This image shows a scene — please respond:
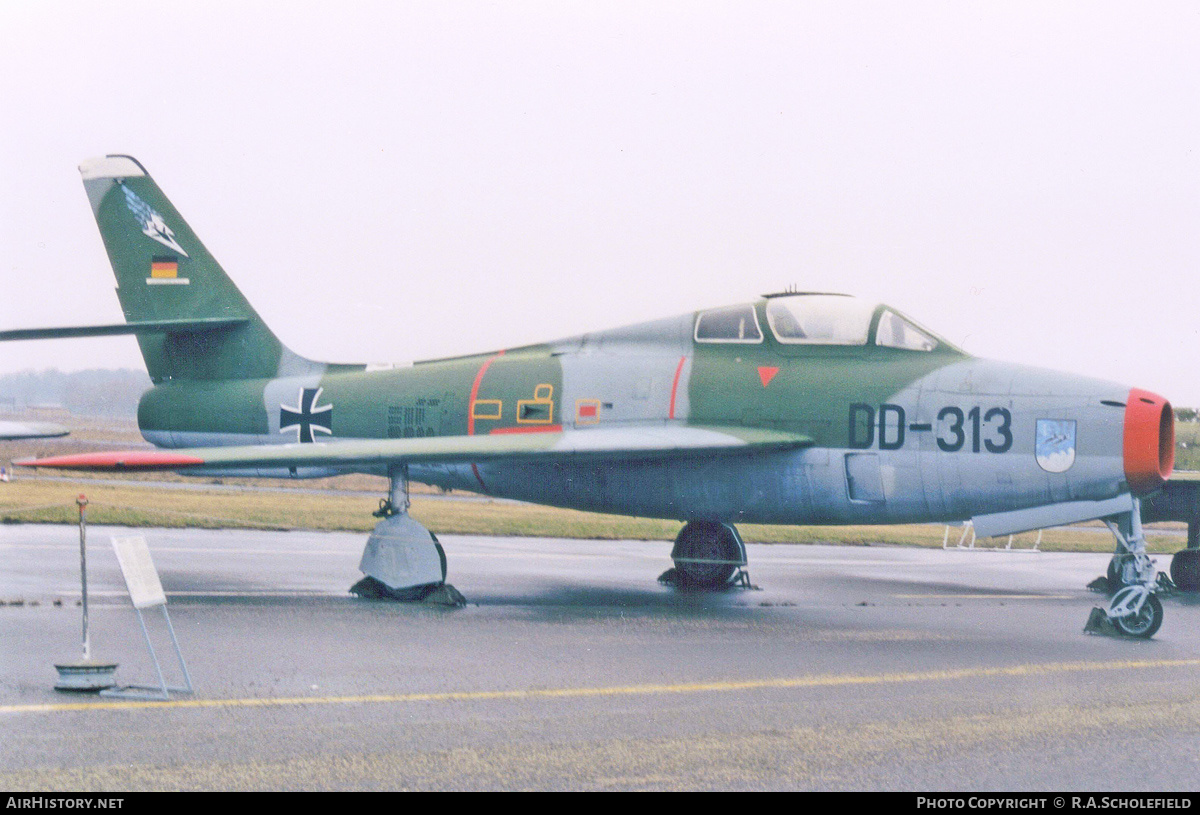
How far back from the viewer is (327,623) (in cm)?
1029

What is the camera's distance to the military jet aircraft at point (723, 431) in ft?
36.4

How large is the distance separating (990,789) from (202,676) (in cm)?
481

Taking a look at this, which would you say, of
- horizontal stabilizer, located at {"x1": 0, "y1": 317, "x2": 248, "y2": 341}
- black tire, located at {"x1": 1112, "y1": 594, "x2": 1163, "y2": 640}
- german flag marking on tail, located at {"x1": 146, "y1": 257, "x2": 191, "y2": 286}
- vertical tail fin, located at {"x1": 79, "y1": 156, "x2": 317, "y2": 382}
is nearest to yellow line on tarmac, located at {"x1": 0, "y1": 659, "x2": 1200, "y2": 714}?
black tire, located at {"x1": 1112, "y1": 594, "x2": 1163, "y2": 640}

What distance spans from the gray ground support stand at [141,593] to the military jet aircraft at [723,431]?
2959 mm

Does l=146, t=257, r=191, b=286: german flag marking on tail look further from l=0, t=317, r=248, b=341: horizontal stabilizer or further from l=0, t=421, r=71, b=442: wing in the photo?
l=0, t=421, r=71, b=442: wing

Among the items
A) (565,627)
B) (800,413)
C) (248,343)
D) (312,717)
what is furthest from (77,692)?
(248,343)

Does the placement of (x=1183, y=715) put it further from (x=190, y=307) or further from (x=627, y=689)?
(x=190, y=307)

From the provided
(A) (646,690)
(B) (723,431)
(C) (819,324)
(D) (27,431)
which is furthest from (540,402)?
(A) (646,690)

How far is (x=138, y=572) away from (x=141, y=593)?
0.16 metres

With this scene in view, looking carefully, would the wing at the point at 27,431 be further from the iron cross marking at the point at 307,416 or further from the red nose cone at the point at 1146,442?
the red nose cone at the point at 1146,442

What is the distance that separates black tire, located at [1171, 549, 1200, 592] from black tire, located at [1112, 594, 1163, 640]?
6.38 meters

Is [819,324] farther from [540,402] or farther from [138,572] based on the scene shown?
[138,572]

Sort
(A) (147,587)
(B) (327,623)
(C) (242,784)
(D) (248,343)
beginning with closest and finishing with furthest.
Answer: (C) (242,784), (A) (147,587), (B) (327,623), (D) (248,343)

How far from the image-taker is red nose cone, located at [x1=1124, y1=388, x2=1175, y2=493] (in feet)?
35.3
